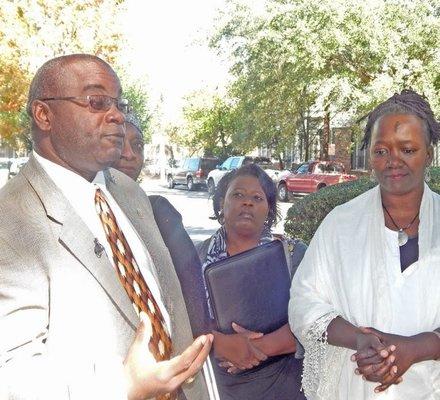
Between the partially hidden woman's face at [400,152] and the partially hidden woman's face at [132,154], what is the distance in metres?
1.15

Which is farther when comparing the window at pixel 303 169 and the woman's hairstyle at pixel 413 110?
the window at pixel 303 169

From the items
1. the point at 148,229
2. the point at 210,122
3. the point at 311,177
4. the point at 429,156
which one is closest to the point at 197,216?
the point at 311,177

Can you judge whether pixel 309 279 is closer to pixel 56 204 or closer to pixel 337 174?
pixel 56 204

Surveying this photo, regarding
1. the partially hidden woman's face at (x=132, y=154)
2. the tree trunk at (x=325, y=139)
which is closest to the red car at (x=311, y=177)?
the tree trunk at (x=325, y=139)

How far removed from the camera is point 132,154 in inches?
118

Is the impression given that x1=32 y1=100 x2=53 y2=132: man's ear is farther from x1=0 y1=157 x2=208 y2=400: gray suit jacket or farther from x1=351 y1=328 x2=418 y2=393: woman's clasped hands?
x1=351 y1=328 x2=418 y2=393: woman's clasped hands

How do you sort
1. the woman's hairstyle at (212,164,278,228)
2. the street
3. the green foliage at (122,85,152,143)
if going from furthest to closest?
the green foliage at (122,85,152,143) → the street → the woman's hairstyle at (212,164,278,228)

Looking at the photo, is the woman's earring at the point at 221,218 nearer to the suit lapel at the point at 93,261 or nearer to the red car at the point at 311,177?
the suit lapel at the point at 93,261

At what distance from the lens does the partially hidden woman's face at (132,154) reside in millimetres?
2959

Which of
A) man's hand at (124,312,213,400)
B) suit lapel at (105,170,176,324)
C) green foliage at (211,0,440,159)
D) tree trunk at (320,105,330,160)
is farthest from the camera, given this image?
tree trunk at (320,105,330,160)

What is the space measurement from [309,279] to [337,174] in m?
22.0

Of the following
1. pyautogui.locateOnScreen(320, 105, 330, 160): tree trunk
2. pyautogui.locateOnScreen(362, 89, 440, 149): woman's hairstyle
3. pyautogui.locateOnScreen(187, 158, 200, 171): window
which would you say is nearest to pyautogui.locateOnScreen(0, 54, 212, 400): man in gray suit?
pyautogui.locateOnScreen(362, 89, 440, 149): woman's hairstyle

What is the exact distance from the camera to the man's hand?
158 centimetres

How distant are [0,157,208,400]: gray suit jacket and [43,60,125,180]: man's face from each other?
108 mm
